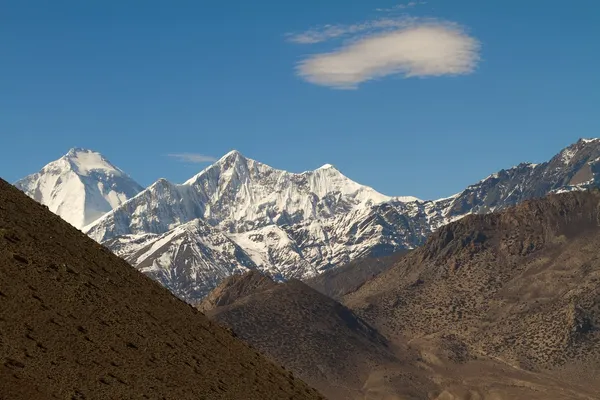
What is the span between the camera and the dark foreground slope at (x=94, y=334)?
56.6 m

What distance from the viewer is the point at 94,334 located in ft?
212

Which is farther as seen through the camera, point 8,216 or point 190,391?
point 8,216

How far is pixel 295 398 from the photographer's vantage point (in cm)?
8406

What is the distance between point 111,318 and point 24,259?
6.89 meters

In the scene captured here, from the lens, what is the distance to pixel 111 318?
228ft

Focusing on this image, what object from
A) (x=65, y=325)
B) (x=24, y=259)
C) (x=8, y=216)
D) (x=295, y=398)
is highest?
(x=8, y=216)

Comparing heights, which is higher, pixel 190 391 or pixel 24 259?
pixel 24 259

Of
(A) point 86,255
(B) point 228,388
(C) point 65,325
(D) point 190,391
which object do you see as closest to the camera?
(C) point 65,325

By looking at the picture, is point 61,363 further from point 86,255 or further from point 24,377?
point 86,255

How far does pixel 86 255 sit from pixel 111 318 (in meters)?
11.5

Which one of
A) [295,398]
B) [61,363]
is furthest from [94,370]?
[295,398]

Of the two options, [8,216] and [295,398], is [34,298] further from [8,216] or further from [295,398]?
[295,398]

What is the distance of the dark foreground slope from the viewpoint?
56562 millimetres

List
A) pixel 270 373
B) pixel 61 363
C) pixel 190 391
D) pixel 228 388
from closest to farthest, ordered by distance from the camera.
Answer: pixel 61 363 < pixel 190 391 < pixel 228 388 < pixel 270 373
